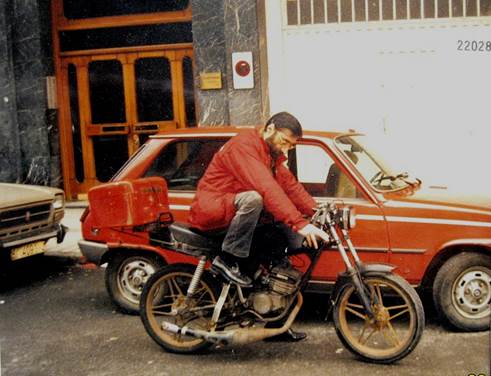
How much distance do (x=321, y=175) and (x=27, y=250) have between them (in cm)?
328

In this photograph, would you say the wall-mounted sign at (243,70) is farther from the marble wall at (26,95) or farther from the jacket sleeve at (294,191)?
the jacket sleeve at (294,191)

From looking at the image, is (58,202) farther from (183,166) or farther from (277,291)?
(277,291)

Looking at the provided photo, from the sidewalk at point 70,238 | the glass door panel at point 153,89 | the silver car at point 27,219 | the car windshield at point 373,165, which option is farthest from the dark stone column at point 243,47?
the car windshield at point 373,165

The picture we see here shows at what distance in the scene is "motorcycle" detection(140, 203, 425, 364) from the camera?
4.61 meters

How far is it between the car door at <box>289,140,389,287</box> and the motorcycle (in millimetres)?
508

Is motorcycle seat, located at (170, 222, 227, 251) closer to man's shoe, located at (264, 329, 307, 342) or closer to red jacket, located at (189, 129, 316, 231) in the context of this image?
red jacket, located at (189, 129, 316, 231)

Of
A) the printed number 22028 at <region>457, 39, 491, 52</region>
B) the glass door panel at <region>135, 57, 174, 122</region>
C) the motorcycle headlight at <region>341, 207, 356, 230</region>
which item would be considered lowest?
the motorcycle headlight at <region>341, 207, 356, 230</region>

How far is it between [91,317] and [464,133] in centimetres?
653

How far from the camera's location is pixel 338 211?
4641 mm

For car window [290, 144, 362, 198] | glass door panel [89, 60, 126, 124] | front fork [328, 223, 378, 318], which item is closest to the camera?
front fork [328, 223, 378, 318]

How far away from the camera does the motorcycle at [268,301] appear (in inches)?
182

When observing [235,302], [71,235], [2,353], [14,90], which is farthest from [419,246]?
[14,90]

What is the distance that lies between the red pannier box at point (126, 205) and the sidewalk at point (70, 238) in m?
3.36

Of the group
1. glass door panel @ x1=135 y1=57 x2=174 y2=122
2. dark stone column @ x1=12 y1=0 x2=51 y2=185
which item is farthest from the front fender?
dark stone column @ x1=12 y1=0 x2=51 y2=185
